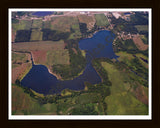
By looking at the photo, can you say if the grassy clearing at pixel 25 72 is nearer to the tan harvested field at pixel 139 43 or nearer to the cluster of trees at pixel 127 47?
the cluster of trees at pixel 127 47

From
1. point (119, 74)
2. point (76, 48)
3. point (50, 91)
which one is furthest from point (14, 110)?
point (119, 74)

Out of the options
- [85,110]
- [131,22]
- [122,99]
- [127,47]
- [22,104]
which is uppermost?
[131,22]

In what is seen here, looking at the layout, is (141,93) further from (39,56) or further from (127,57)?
(39,56)

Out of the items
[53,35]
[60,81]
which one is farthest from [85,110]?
[53,35]

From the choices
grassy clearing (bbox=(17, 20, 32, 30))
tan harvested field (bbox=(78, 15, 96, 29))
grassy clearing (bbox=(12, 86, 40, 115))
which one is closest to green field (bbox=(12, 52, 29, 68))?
grassy clearing (bbox=(12, 86, 40, 115))

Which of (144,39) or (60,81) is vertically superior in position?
(144,39)

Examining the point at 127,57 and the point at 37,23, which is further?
the point at 37,23
